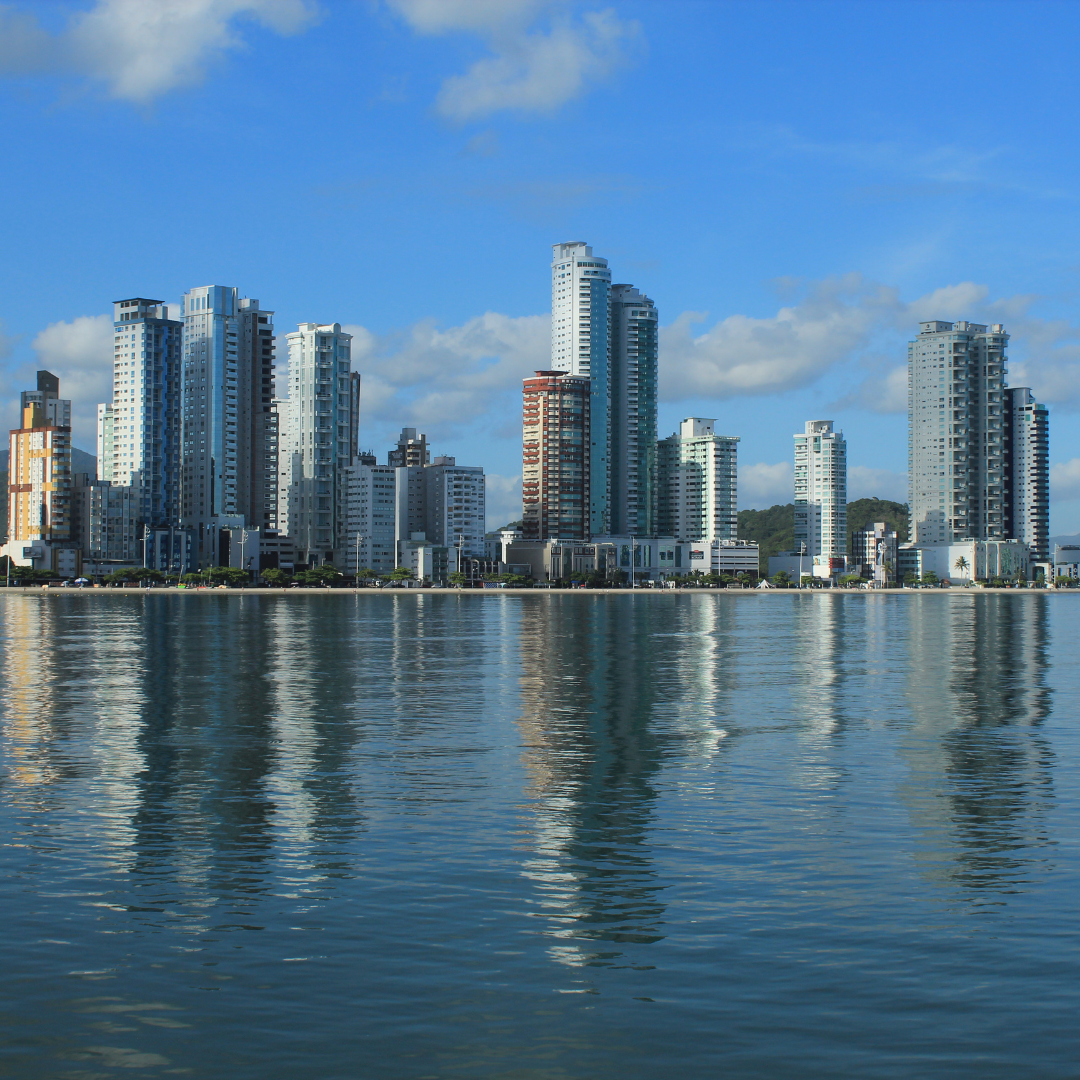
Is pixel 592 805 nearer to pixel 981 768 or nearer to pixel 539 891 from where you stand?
pixel 539 891

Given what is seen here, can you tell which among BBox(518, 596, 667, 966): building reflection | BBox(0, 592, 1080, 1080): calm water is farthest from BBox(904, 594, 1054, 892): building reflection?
BBox(518, 596, 667, 966): building reflection

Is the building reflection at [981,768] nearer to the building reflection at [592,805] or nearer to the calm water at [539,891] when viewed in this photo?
the calm water at [539,891]

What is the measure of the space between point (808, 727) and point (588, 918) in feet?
101

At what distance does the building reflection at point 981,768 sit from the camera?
→ 95.3 feet

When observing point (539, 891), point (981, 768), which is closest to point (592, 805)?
point (539, 891)

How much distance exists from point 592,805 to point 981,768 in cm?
1487

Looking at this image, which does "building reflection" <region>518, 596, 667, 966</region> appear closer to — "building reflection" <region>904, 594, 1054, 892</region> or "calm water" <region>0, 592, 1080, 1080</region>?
"calm water" <region>0, 592, 1080, 1080</region>

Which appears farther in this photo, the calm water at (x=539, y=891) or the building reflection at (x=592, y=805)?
the building reflection at (x=592, y=805)

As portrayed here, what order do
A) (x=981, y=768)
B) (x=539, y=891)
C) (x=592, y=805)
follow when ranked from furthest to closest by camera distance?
(x=981, y=768)
(x=592, y=805)
(x=539, y=891)

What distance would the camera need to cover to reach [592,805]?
35.3 m

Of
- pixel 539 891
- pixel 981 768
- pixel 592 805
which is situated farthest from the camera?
pixel 981 768

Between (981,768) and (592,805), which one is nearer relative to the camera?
(592,805)

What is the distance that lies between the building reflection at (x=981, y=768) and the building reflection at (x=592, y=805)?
7.29m

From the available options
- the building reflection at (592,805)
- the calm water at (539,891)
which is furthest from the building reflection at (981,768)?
the building reflection at (592,805)
